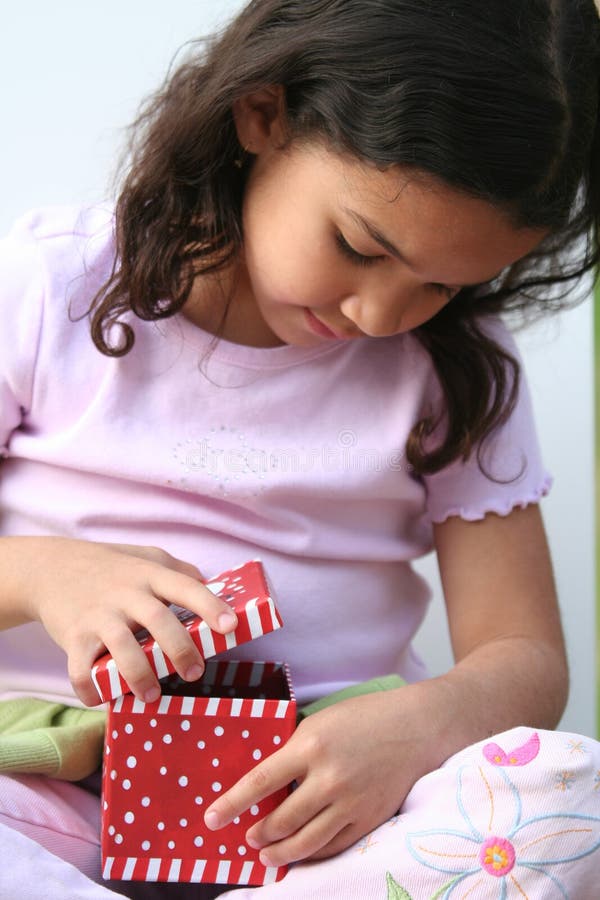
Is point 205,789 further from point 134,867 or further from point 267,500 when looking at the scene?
point 267,500

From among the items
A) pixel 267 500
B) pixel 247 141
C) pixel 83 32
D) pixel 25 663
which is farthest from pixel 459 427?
pixel 83 32

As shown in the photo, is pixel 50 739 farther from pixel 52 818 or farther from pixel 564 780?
pixel 564 780

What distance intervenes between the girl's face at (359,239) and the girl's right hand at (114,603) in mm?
205

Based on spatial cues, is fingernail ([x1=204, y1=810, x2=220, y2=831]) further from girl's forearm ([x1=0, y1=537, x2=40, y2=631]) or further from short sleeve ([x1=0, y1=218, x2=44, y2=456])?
short sleeve ([x1=0, y1=218, x2=44, y2=456])

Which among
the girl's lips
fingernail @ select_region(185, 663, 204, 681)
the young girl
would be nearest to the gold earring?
the young girl

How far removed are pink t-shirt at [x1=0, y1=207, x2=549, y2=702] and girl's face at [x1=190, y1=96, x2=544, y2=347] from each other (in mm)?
102

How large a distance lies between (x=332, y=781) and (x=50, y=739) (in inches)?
7.8

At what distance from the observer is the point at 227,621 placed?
661 mm

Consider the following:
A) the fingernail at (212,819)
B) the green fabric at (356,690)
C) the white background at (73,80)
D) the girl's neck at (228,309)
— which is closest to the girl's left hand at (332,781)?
the fingernail at (212,819)

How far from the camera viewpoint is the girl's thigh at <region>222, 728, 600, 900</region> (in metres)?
0.63

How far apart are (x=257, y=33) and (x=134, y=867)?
543mm

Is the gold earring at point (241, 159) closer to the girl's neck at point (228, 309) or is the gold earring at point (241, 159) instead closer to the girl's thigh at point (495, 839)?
the girl's neck at point (228, 309)

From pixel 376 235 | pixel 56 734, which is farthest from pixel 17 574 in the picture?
pixel 376 235

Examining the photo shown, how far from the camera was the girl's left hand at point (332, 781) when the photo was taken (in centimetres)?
68
